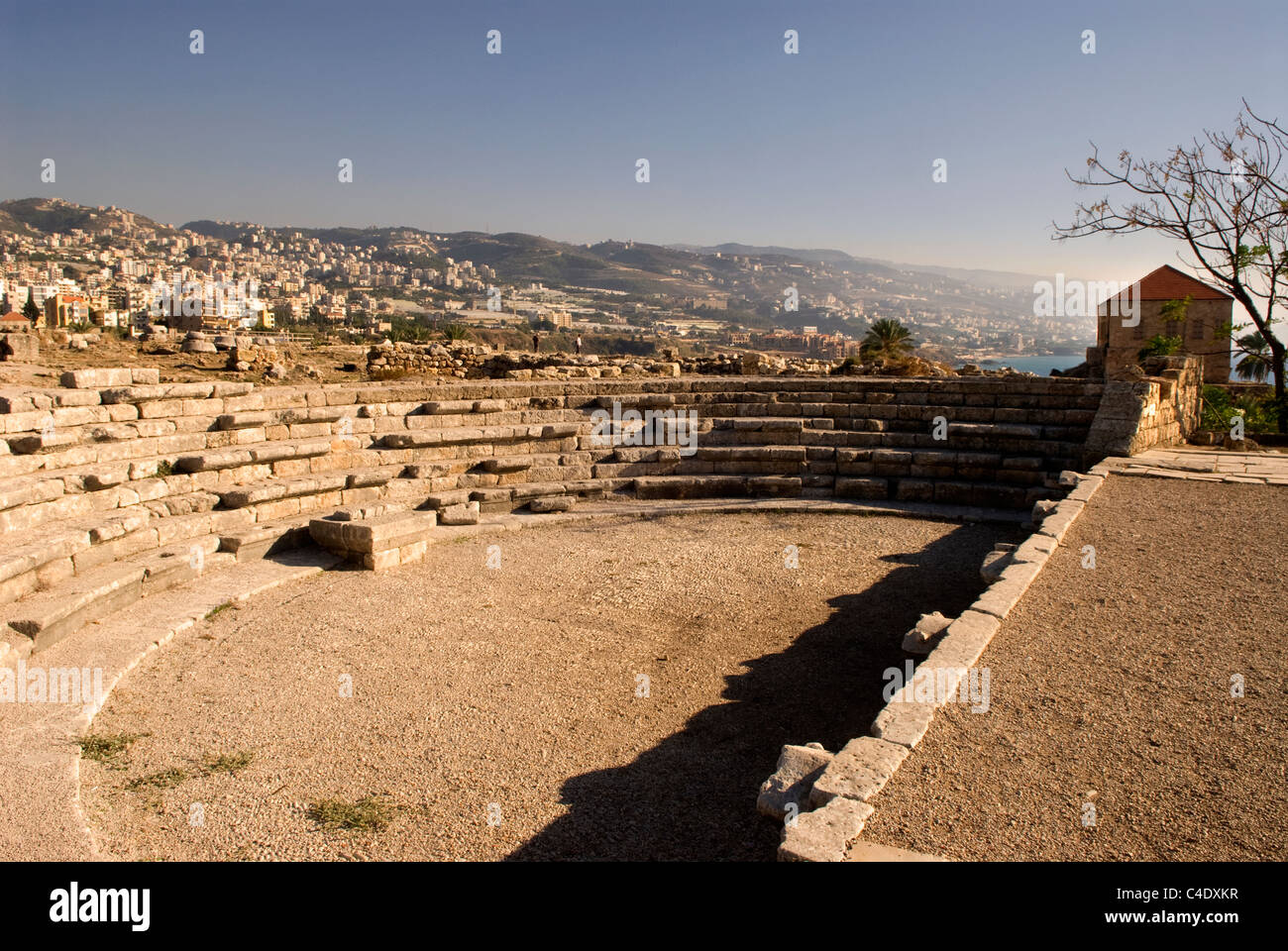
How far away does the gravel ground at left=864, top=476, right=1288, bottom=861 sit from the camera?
137 inches

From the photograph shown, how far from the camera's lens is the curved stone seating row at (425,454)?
328 inches

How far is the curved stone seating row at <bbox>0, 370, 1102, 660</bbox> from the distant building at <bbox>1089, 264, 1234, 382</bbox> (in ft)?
65.3

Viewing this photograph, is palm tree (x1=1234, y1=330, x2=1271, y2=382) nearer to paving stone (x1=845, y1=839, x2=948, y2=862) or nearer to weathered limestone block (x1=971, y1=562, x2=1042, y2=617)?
weathered limestone block (x1=971, y1=562, x2=1042, y2=617)

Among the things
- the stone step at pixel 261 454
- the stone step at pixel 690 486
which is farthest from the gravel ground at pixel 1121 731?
the stone step at pixel 261 454

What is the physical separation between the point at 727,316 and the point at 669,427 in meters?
75.4

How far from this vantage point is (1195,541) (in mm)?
8055

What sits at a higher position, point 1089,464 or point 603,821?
point 1089,464

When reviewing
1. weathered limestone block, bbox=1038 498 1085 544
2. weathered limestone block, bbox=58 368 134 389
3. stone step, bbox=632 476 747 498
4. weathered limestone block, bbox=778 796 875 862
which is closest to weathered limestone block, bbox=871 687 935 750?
weathered limestone block, bbox=778 796 875 862

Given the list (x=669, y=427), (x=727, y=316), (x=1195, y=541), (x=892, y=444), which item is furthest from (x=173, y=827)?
(x=727, y=316)

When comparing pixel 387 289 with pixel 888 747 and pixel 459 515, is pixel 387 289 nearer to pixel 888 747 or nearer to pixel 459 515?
pixel 459 515

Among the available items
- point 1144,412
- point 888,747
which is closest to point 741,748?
point 888,747

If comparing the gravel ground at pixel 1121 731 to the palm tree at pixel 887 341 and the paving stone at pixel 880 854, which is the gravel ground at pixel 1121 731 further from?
the palm tree at pixel 887 341

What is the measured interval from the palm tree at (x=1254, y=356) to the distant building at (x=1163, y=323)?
9.83 meters
